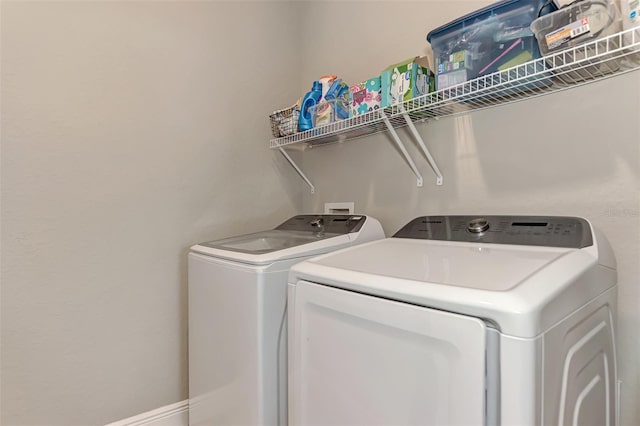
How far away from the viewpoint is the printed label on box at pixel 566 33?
92 centimetres

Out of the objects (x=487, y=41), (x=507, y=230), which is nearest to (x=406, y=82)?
(x=487, y=41)

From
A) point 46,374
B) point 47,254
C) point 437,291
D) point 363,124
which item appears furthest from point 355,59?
point 46,374

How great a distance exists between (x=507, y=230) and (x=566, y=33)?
568 millimetres

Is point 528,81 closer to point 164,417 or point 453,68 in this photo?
point 453,68

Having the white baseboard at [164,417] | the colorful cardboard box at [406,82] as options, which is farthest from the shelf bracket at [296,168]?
the white baseboard at [164,417]

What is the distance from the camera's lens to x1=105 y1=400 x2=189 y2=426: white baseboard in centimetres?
176

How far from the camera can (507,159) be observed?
53.9 inches

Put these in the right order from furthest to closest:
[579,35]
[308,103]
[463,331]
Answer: [308,103], [579,35], [463,331]

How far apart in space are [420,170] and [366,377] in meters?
1.05

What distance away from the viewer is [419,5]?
1.67m

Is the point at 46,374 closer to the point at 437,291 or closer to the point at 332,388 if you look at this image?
the point at 332,388

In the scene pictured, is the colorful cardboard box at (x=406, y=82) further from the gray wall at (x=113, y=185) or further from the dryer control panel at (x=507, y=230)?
the gray wall at (x=113, y=185)

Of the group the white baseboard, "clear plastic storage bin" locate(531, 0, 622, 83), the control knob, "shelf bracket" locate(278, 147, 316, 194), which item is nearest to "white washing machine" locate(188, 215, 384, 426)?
the white baseboard

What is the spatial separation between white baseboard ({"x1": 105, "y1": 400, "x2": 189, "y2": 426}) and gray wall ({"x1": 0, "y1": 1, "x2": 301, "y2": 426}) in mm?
33
